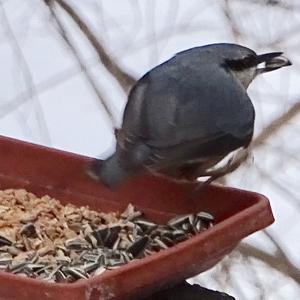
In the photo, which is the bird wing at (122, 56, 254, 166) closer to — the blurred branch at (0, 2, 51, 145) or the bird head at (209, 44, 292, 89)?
the bird head at (209, 44, 292, 89)

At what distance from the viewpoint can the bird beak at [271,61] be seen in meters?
1.69

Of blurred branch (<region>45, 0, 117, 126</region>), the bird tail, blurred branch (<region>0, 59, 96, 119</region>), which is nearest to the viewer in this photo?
the bird tail

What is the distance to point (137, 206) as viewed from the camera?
158cm

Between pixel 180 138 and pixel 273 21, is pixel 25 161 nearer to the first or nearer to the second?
pixel 180 138

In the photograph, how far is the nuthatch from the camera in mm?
1511

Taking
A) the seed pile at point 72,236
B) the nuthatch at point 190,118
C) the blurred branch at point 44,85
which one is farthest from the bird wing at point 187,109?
the blurred branch at point 44,85

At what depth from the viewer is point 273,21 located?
224cm

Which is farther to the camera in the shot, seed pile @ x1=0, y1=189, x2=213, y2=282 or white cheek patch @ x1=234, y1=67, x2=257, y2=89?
white cheek patch @ x1=234, y1=67, x2=257, y2=89

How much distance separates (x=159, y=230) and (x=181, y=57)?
0.35 metres

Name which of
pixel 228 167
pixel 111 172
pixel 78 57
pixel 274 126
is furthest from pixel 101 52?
pixel 111 172

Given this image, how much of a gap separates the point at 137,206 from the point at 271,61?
350mm

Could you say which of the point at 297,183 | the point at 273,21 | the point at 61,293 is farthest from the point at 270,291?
the point at 61,293

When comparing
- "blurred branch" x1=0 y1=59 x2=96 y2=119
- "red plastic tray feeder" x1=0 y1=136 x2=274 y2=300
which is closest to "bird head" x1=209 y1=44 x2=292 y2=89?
"red plastic tray feeder" x1=0 y1=136 x2=274 y2=300

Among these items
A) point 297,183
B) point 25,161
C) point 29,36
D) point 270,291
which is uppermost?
point 25,161
